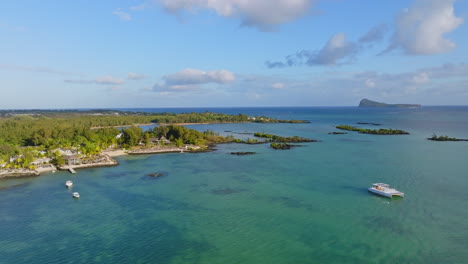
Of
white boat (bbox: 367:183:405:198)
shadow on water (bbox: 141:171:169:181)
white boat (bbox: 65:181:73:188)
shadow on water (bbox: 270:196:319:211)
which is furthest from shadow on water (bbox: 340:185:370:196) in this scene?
white boat (bbox: 65:181:73:188)

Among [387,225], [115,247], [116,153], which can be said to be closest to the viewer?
[115,247]

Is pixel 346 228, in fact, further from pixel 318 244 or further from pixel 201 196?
pixel 201 196

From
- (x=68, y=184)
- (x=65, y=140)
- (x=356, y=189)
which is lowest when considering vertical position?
(x=68, y=184)

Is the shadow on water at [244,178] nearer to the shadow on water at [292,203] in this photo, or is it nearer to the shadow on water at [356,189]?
the shadow on water at [292,203]

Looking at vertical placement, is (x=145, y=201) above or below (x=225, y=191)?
below

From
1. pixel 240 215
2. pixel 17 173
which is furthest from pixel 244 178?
pixel 17 173

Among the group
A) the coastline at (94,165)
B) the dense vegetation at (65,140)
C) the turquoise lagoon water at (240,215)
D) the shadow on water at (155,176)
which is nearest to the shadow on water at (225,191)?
the turquoise lagoon water at (240,215)

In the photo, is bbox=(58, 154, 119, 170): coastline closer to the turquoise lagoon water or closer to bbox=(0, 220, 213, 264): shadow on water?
the turquoise lagoon water

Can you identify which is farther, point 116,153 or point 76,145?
→ point 116,153

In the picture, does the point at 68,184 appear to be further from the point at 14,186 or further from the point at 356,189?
the point at 356,189

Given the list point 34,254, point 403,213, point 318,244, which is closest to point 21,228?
point 34,254
